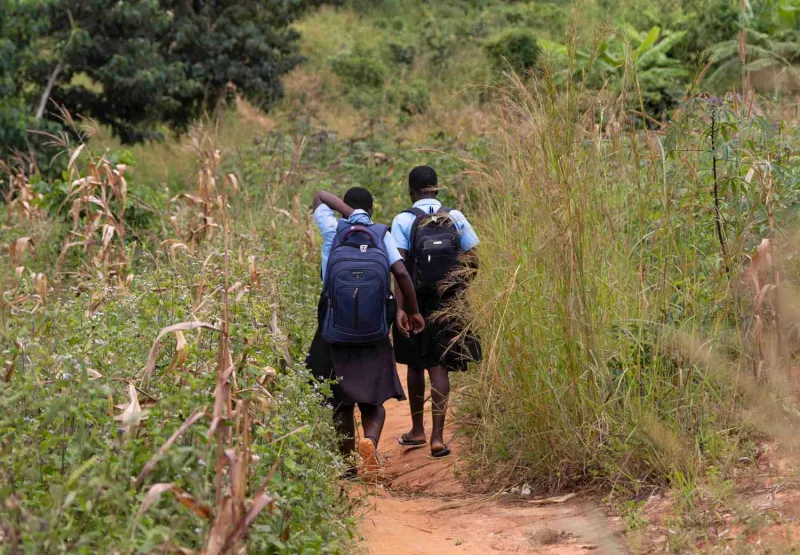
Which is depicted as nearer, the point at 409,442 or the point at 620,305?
the point at 620,305

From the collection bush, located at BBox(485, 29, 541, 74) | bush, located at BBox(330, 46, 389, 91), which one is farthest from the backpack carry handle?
bush, located at BBox(330, 46, 389, 91)

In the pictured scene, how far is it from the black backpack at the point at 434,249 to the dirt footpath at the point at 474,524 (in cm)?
111

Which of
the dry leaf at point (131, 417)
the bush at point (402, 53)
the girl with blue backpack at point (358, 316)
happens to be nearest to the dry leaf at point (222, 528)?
the dry leaf at point (131, 417)

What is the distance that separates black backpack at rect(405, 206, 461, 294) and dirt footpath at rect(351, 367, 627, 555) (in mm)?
1107

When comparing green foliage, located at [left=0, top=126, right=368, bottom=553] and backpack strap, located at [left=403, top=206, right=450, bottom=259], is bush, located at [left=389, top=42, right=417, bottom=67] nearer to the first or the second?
backpack strap, located at [left=403, top=206, right=450, bottom=259]

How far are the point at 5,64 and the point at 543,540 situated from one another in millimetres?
9871

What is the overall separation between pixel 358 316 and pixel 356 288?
0.15 meters

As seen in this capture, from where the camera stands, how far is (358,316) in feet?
16.9

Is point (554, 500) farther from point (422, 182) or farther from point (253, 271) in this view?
point (422, 182)

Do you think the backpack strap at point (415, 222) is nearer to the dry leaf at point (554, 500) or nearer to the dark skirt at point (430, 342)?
the dark skirt at point (430, 342)

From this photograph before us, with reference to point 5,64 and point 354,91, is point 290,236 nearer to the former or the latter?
point 5,64

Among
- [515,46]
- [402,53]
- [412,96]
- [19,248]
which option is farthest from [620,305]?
[402,53]

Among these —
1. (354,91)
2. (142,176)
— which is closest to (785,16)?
(354,91)

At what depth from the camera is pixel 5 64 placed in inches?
468
